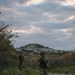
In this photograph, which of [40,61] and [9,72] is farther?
[9,72]

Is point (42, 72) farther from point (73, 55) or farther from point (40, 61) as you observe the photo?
point (73, 55)

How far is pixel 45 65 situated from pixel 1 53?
2787 cm

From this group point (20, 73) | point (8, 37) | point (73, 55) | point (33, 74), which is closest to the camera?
point (20, 73)

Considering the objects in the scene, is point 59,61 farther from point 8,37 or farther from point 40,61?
point 40,61

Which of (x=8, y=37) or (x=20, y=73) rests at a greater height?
(x=8, y=37)

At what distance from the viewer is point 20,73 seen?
57.1 meters

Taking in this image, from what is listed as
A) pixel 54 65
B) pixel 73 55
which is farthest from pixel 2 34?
pixel 73 55

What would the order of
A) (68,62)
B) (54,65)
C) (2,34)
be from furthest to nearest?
(68,62) → (54,65) → (2,34)

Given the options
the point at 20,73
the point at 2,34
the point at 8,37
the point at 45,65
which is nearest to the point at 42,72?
the point at 45,65

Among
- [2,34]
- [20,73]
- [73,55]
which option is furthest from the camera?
[73,55]

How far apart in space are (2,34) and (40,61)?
2634 cm

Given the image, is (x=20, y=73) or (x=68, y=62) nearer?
(x=20, y=73)

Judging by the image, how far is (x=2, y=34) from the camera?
240 feet

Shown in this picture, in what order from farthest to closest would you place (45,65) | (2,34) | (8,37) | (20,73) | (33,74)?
(8,37), (2,34), (33,74), (20,73), (45,65)
